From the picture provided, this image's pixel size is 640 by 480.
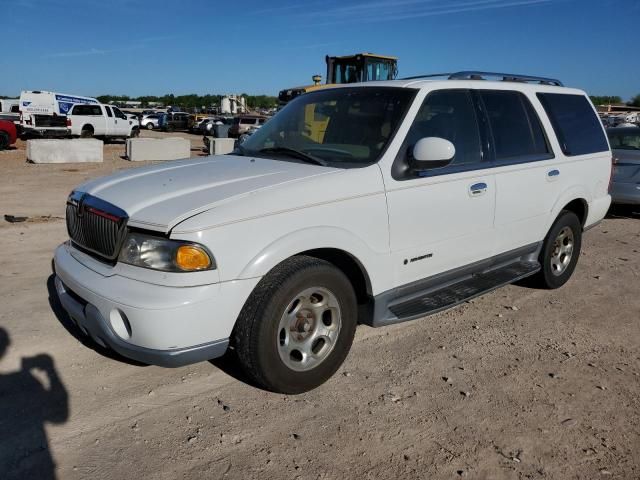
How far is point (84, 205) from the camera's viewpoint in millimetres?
3258

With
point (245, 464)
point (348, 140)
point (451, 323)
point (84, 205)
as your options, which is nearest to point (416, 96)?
point (348, 140)

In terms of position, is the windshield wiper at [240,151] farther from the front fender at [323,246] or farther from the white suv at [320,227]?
the front fender at [323,246]

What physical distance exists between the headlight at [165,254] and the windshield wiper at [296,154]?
3.83 feet

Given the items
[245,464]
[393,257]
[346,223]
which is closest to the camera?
[245,464]

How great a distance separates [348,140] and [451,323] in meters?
1.80

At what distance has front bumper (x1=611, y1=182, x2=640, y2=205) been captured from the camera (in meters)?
8.40

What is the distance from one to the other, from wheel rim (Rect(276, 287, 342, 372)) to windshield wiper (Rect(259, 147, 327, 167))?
91 cm

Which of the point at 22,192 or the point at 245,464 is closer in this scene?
the point at 245,464

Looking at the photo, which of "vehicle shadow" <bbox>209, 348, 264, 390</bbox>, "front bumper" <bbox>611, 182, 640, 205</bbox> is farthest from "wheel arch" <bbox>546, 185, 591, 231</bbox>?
"front bumper" <bbox>611, 182, 640, 205</bbox>

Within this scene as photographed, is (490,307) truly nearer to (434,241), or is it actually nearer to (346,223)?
(434,241)

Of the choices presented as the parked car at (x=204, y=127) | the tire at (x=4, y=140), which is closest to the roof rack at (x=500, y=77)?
the tire at (x=4, y=140)

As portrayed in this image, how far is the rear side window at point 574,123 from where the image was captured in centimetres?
495

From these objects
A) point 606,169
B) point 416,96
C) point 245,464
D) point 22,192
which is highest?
point 416,96

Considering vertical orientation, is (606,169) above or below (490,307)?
above
